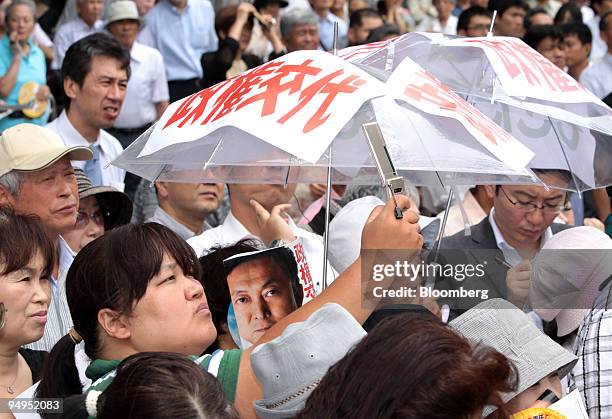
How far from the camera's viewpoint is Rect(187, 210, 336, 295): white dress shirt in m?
4.29

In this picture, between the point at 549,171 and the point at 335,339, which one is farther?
the point at 549,171

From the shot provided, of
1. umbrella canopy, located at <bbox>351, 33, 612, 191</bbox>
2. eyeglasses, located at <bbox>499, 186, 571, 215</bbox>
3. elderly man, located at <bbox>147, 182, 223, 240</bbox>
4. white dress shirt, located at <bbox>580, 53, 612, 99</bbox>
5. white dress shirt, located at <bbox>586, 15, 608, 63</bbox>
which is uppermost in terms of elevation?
umbrella canopy, located at <bbox>351, 33, 612, 191</bbox>

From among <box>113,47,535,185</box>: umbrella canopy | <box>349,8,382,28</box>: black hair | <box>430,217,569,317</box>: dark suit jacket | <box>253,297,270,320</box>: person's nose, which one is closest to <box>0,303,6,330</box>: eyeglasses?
<box>113,47,535,185</box>: umbrella canopy

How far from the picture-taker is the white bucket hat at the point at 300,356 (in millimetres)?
2369

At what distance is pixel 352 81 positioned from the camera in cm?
301

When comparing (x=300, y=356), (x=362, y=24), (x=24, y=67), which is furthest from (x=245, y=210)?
(x=362, y=24)

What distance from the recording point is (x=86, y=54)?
6.39 meters

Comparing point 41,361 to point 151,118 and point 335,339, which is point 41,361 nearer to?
point 335,339

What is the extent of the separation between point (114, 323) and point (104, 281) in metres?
0.12

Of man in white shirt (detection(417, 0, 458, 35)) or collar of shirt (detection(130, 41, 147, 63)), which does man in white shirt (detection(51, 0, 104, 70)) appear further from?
man in white shirt (detection(417, 0, 458, 35))

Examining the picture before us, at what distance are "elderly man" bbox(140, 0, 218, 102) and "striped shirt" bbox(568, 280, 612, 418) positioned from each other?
6960 millimetres

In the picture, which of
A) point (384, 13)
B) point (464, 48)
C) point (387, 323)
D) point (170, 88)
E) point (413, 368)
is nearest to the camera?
point (413, 368)

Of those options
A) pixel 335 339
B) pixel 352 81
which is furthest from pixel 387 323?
pixel 352 81

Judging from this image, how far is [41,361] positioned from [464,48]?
79.7 inches
